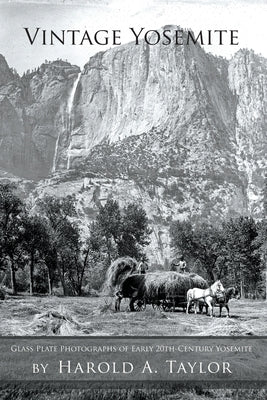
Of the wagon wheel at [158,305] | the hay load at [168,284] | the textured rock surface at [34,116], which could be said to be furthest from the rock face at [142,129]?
the wagon wheel at [158,305]

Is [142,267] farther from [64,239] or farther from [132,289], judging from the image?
[64,239]

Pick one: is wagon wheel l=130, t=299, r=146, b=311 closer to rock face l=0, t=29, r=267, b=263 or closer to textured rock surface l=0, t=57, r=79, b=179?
rock face l=0, t=29, r=267, b=263

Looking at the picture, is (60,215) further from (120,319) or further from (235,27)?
(235,27)

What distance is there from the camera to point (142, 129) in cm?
1395

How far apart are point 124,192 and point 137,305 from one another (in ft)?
11.6

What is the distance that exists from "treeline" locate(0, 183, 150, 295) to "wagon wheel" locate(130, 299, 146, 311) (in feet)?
3.80

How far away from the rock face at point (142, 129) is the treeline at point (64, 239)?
2.01 feet

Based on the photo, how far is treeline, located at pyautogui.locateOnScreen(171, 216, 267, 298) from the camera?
21.3 m

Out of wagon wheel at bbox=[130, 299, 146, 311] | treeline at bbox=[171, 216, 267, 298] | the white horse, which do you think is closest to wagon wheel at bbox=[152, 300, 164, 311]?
wagon wheel at bbox=[130, 299, 146, 311]

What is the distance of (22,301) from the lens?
1198 cm

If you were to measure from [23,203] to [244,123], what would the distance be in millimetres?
6748

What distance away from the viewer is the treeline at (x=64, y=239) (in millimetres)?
14102

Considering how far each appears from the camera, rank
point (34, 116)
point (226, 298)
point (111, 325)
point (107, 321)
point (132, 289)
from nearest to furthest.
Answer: point (111, 325), point (107, 321), point (226, 298), point (132, 289), point (34, 116)

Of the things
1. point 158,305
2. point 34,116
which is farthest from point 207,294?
point 34,116
